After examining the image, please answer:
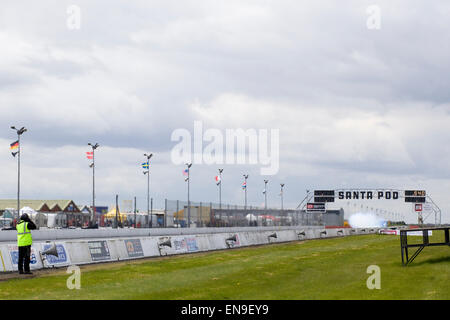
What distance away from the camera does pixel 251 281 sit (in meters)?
19.1

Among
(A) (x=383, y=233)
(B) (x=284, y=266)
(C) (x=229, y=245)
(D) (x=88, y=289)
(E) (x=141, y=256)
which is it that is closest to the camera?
(D) (x=88, y=289)

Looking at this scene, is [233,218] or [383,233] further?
[233,218]

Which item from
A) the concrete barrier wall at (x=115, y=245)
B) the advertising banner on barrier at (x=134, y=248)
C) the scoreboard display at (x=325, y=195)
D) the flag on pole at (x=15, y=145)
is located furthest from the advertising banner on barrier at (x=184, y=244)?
the scoreboard display at (x=325, y=195)

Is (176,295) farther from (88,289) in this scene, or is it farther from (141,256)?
(141,256)

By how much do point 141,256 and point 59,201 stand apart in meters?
101

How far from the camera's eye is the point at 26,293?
1691cm

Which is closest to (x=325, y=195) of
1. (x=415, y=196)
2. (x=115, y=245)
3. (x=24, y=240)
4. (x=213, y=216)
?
(x=415, y=196)

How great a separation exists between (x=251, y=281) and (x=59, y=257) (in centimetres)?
936

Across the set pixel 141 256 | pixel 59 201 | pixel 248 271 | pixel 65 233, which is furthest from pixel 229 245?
pixel 59 201

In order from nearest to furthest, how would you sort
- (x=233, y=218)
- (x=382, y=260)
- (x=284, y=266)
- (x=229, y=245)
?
(x=284, y=266)
(x=382, y=260)
(x=229, y=245)
(x=233, y=218)

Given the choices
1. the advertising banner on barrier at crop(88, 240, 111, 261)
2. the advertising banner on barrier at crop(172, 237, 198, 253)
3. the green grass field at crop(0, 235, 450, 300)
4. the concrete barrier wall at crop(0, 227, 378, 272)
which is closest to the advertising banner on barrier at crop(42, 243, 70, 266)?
the concrete barrier wall at crop(0, 227, 378, 272)

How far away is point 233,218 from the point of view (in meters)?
84.2

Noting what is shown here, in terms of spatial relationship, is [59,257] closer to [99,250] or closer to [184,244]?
[99,250]
